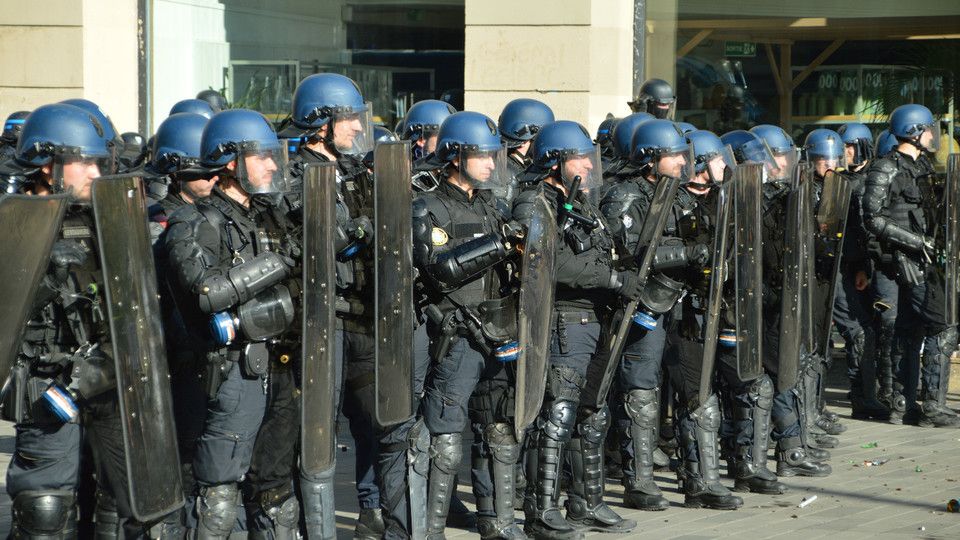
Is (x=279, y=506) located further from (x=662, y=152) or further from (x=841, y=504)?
(x=841, y=504)

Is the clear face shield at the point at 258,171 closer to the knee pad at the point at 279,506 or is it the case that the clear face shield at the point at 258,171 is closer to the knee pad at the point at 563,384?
the knee pad at the point at 279,506

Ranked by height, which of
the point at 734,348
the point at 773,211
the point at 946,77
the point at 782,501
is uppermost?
the point at 946,77

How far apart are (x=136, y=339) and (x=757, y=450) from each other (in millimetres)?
3892

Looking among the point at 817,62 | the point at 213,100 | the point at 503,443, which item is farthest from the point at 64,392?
the point at 817,62

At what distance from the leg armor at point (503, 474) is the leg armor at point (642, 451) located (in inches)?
39.0

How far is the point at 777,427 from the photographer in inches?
321

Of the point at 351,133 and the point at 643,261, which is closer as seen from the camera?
the point at 351,133

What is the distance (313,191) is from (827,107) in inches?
335

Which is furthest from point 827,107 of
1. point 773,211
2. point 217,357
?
point 217,357

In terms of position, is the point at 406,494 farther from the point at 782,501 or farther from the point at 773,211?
the point at 773,211

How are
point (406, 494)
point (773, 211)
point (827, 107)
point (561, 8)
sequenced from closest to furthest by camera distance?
1. point (406, 494)
2. point (773, 211)
3. point (561, 8)
4. point (827, 107)

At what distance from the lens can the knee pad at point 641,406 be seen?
282 inches

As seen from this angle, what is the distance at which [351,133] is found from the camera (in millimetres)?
6672

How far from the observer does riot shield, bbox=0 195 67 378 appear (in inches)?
179
